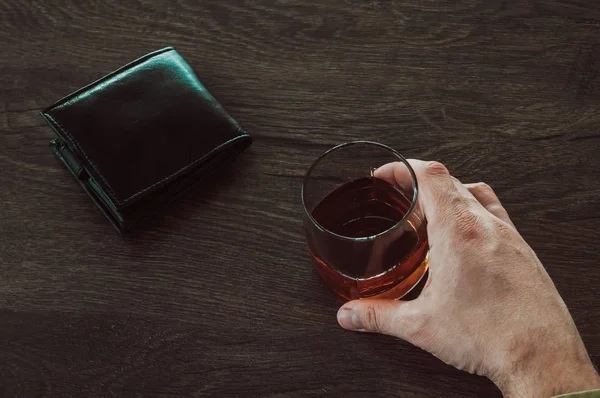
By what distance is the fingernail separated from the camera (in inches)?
28.8

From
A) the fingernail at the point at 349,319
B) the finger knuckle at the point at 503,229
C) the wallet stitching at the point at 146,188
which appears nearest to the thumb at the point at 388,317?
the fingernail at the point at 349,319

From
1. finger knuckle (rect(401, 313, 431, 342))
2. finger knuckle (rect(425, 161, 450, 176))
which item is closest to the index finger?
finger knuckle (rect(425, 161, 450, 176))

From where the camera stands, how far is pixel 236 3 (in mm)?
1024

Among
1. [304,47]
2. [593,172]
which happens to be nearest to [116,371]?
[304,47]

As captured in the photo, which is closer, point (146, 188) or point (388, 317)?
point (388, 317)

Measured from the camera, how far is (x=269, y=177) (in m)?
0.87

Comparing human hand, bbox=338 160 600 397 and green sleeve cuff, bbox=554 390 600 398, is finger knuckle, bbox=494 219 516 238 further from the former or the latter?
green sleeve cuff, bbox=554 390 600 398

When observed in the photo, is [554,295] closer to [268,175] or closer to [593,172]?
[593,172]

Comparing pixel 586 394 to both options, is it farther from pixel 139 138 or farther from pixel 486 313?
pixel 139 138

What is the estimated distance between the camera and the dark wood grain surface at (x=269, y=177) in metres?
0.76

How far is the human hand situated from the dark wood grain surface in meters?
0.05

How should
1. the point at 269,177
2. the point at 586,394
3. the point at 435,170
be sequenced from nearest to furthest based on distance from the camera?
the point at 586,394 < the point at 435,170 < the point at 269,177

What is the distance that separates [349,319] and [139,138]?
1.08ft

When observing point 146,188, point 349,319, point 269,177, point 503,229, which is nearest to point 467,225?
point 503,229
